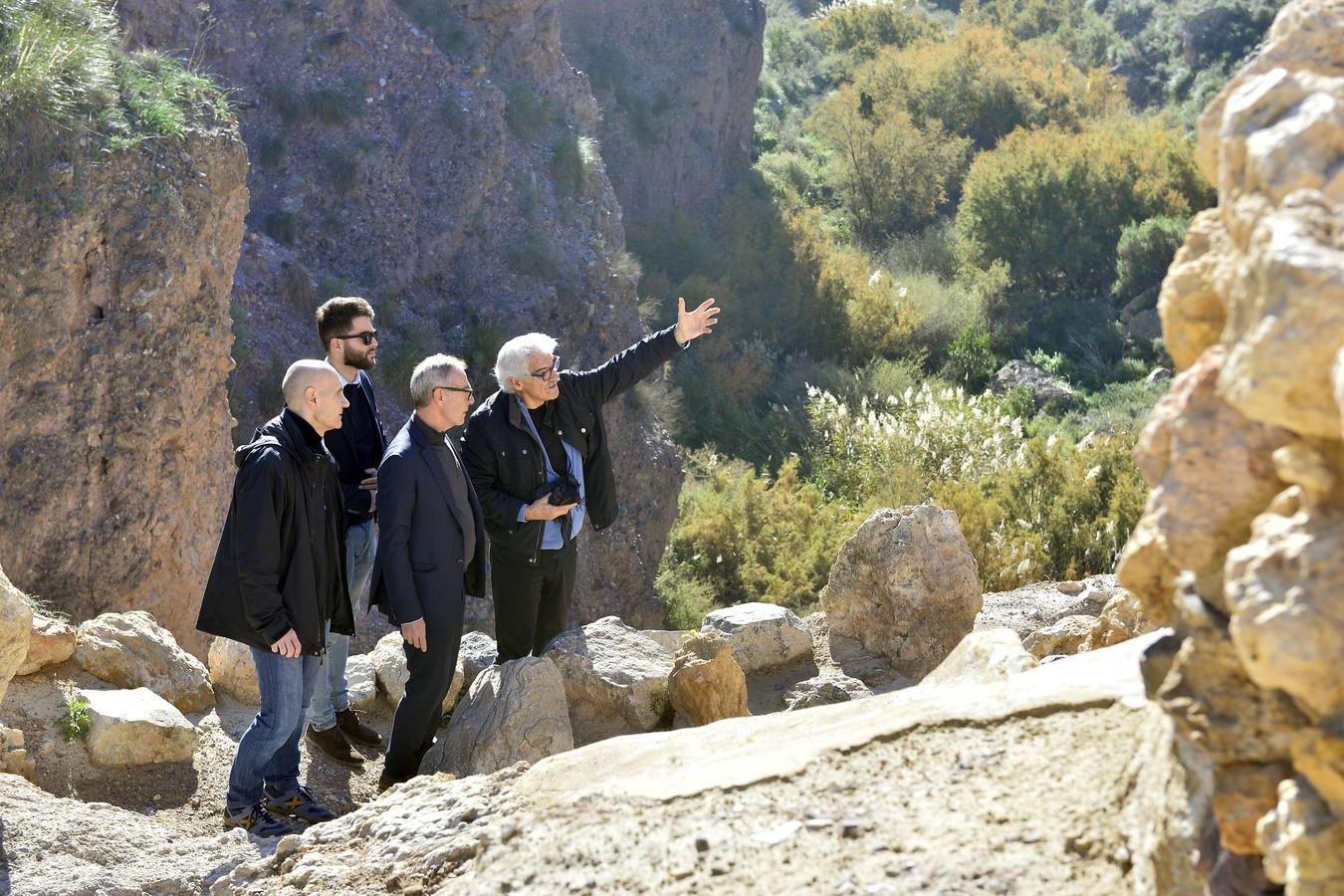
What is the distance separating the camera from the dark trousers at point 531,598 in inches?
237

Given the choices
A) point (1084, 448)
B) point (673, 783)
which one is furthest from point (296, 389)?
point (1084, 448)

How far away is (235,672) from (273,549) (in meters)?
2.20

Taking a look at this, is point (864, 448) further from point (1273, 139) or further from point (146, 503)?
point (1273, 139)

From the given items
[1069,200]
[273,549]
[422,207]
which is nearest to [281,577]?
[273,549]

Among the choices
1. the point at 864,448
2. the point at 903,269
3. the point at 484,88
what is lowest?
the point at 864,448

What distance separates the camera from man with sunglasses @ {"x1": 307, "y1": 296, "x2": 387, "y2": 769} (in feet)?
18.7

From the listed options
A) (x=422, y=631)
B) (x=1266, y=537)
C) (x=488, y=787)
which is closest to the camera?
(x=1266, y=537)

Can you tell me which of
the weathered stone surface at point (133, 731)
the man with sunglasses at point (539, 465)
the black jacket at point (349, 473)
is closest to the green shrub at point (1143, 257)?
the man with sunglasses at point (539, 465)

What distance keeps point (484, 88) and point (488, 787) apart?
14574 mm

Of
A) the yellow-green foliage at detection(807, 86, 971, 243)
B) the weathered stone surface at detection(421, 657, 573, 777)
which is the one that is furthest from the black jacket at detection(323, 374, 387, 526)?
the yellow-green foliage at detection(807, 86, 971, 243)

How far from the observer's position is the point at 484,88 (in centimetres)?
1759

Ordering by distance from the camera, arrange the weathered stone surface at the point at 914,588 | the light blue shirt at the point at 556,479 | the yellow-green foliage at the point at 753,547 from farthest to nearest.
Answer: the yellow-green foliage at the point at 753,547
the weathered stone surface at the point at 914,588
the light blue shirt at the point at 556,479

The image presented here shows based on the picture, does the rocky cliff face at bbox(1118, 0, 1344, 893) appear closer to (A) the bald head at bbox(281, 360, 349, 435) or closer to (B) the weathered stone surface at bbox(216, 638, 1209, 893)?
(B) the weathered stone surface at bbox(216, 638, 1209, 893)

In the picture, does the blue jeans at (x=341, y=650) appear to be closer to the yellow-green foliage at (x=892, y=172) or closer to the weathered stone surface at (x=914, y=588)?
the weathered stone surface at (x=914, y=588)
